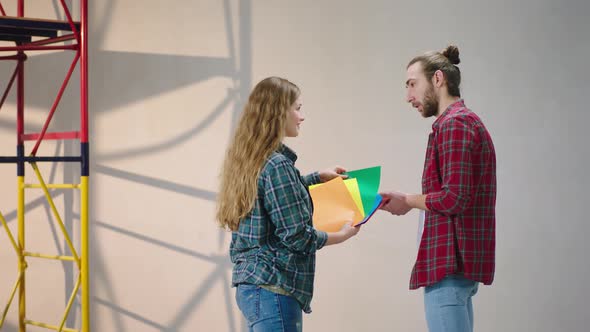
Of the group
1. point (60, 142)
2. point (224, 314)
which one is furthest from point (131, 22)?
point (224, 314)

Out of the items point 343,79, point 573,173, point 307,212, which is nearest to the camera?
point 307,212

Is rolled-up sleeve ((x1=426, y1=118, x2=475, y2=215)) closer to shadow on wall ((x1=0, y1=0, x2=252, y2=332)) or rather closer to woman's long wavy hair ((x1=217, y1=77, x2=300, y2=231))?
woman's long wavy hair ((x1=217, y1=77, x2=300, y2=231))

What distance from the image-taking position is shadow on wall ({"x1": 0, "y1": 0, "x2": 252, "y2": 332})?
14.8 ft

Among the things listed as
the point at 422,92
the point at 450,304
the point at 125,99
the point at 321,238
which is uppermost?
the point at 125,99

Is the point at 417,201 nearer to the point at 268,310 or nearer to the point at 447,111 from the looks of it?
the point at 447,111

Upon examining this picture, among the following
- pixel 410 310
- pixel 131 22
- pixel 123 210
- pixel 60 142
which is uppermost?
pixel 131 22

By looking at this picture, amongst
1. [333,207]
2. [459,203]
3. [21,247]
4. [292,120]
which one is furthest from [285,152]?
[21,247]

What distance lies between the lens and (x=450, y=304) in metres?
2.42

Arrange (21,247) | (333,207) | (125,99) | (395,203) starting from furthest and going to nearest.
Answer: (125,99)
(21,247)
(395,203)
(333,207)

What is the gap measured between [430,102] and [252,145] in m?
0.74

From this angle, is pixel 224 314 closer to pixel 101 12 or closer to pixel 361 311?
pixel 361 311

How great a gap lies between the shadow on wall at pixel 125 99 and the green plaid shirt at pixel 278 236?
2274 mm

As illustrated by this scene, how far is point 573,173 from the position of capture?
4074 mm

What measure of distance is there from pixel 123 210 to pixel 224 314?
0.94 metres
